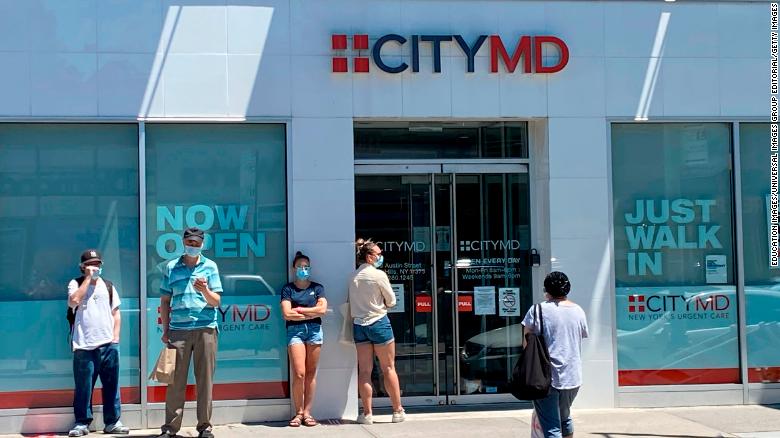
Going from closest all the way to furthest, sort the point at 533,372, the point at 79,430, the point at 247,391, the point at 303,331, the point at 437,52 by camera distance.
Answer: the point at 533,372
the point at 79,430
the point at 303,331
the point at 247,391
the point at 437,52

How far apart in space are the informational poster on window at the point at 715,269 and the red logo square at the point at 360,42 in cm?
455

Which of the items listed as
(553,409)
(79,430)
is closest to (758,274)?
(553,409)

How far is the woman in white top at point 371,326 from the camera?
407 inches

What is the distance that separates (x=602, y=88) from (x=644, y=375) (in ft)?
10.7

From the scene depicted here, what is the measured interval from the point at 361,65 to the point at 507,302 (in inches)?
124

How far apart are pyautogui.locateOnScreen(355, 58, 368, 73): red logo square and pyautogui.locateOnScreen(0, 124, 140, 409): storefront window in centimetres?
241

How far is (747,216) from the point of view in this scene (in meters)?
11.5

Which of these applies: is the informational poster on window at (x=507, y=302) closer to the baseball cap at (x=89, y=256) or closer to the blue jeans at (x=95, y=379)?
the blue jeans at (x=95, y=379)

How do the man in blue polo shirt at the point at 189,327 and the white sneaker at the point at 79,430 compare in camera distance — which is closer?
the man in blue polo shirt at the point at 189,327

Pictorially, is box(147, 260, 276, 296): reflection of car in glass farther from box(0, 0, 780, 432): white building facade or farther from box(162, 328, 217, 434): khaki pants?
box(162, 328, 217, 434): khaki pants

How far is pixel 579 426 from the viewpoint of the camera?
1027 cm

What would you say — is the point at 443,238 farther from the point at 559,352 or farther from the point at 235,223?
the point at 559,352

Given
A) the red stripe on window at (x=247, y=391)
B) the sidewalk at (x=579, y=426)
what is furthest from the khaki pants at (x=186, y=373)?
the red stripe on window at (x=247, y=391)

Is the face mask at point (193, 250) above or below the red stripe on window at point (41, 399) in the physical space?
above
